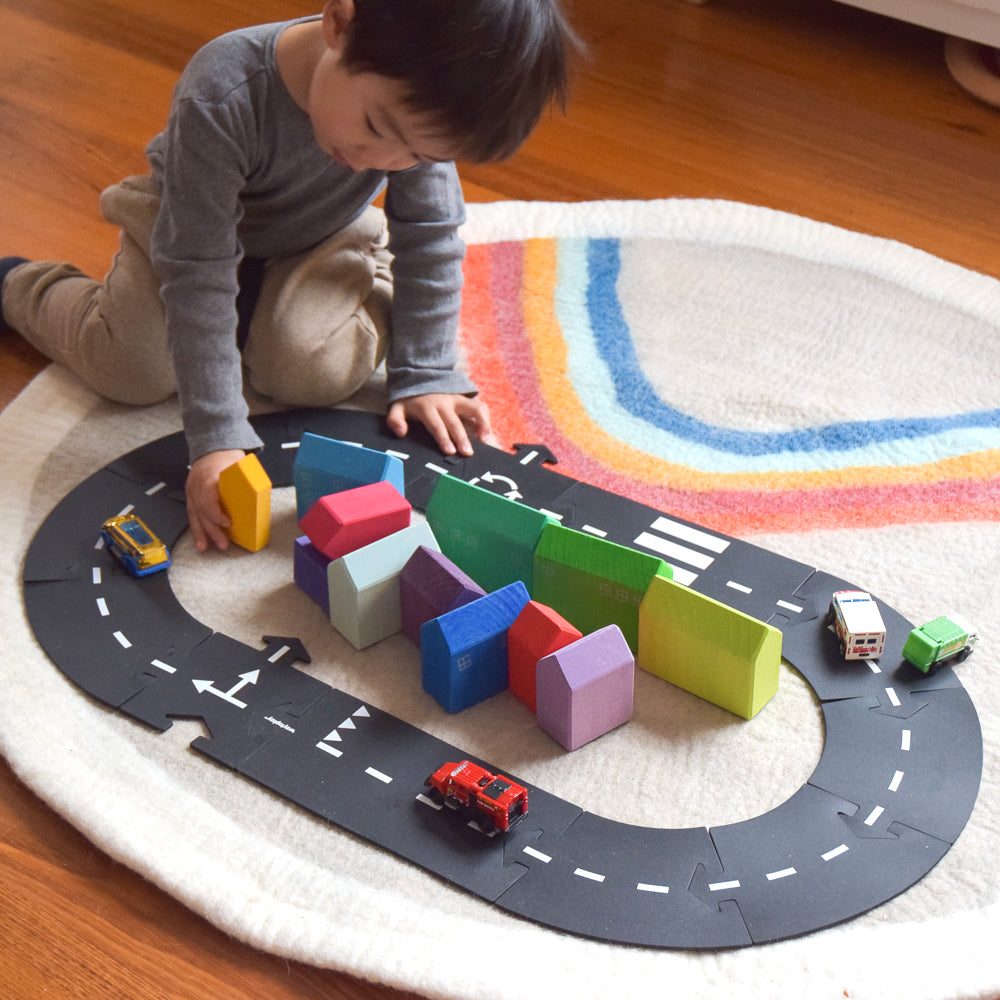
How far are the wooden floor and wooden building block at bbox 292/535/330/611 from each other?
425 millimetres

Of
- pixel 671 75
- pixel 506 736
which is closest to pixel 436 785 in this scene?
pixel 506 736

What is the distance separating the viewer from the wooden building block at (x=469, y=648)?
2.82 ft

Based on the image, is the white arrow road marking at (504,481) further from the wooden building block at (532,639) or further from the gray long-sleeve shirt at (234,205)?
the wooden building block at (532,639)

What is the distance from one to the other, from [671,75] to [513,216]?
507 mm

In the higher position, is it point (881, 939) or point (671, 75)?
point (671, 75)

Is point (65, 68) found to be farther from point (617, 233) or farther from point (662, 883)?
A: point (662, 883)

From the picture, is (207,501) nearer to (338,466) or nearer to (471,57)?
(338,466)

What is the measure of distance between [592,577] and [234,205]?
0.44 m

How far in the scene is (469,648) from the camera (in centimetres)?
86

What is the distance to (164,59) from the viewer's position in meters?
1.79

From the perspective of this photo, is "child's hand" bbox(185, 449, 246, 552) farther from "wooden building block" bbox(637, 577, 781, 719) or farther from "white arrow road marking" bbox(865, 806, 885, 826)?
"white arrow road marking" bbox(865, 806, 885, 826)

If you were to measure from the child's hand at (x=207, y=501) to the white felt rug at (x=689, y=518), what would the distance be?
0.02m

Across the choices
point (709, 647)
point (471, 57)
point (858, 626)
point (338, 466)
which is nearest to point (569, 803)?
point (709, 647)

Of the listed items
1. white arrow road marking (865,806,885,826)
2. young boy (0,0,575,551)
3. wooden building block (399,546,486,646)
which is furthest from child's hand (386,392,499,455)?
white arrow road marking (865,806,885,826)
